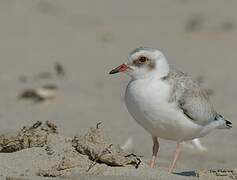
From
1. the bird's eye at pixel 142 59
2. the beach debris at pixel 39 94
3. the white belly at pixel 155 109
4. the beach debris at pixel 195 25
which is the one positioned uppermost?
the bird's eye at pixel 142 59

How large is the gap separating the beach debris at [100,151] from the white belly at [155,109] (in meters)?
0.38

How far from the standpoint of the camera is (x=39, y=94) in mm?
11211

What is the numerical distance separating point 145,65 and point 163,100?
1.47ft

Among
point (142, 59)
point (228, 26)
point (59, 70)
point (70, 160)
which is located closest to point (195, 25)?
point (228, 26)

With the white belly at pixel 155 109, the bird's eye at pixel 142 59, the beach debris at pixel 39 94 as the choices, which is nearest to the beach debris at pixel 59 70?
the beach debris at pixel 39 94

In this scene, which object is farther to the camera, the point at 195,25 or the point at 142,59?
the point at 195,25

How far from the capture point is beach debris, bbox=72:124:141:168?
6.42 m

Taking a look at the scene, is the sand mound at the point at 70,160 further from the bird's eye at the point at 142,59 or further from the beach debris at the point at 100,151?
the bird's eye at the point at 142,59

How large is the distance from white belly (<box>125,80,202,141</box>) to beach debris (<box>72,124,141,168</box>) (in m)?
0.38

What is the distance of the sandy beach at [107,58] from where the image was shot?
31.5 feet

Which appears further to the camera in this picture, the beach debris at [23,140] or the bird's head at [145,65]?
the bird's head at [145,65]

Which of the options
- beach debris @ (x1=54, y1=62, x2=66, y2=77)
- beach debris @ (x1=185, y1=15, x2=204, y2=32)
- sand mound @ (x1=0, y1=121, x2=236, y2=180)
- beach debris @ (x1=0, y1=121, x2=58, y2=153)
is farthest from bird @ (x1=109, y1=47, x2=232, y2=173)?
beach debris @ (x1=185, y1=15, x2=204, y2=32)

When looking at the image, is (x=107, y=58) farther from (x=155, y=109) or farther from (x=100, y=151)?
(x=100, y=151)

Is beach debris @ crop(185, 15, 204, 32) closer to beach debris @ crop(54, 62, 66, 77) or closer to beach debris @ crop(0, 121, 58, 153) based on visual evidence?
beach debris @ crop(54, 62, 66, 77)
